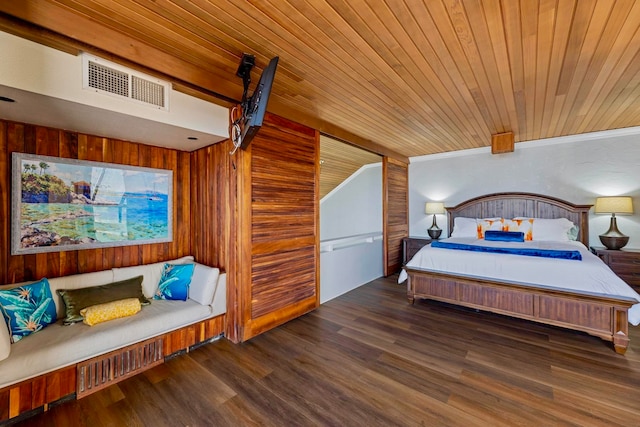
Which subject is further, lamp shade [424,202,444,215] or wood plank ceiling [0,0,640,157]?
lamp shade [424,202,444,215]

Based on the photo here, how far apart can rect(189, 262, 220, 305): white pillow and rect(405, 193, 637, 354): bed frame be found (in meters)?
2.53

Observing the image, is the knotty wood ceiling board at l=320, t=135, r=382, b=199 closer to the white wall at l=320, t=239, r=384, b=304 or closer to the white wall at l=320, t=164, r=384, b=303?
the white wall at l=320, t=164, r=384, b=303

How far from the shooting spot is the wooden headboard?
4055 mm

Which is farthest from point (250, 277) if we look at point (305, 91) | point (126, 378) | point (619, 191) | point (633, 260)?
point (619, 191)

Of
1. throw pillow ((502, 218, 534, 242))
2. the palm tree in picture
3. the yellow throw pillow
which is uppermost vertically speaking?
the palm tree in picture

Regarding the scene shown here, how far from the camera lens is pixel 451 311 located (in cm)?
331

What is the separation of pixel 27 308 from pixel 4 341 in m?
0.38

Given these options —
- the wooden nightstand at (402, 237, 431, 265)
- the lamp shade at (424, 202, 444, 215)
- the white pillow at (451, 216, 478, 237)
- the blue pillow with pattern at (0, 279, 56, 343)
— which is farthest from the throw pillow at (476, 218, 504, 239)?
the blue pillow with pattern at (0, 279, 56, 343)

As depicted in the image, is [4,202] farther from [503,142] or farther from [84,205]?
[503,142]

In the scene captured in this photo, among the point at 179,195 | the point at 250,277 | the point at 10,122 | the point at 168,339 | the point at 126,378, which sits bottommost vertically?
the point at 126,378

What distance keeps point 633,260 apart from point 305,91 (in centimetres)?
475

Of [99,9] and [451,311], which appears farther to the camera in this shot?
[451,311]

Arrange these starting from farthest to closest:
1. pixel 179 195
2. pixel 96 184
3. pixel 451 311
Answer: pixel 451 311
pixel 179 195
pixel 96 184

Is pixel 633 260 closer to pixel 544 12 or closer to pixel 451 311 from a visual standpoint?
pixel 451 311
